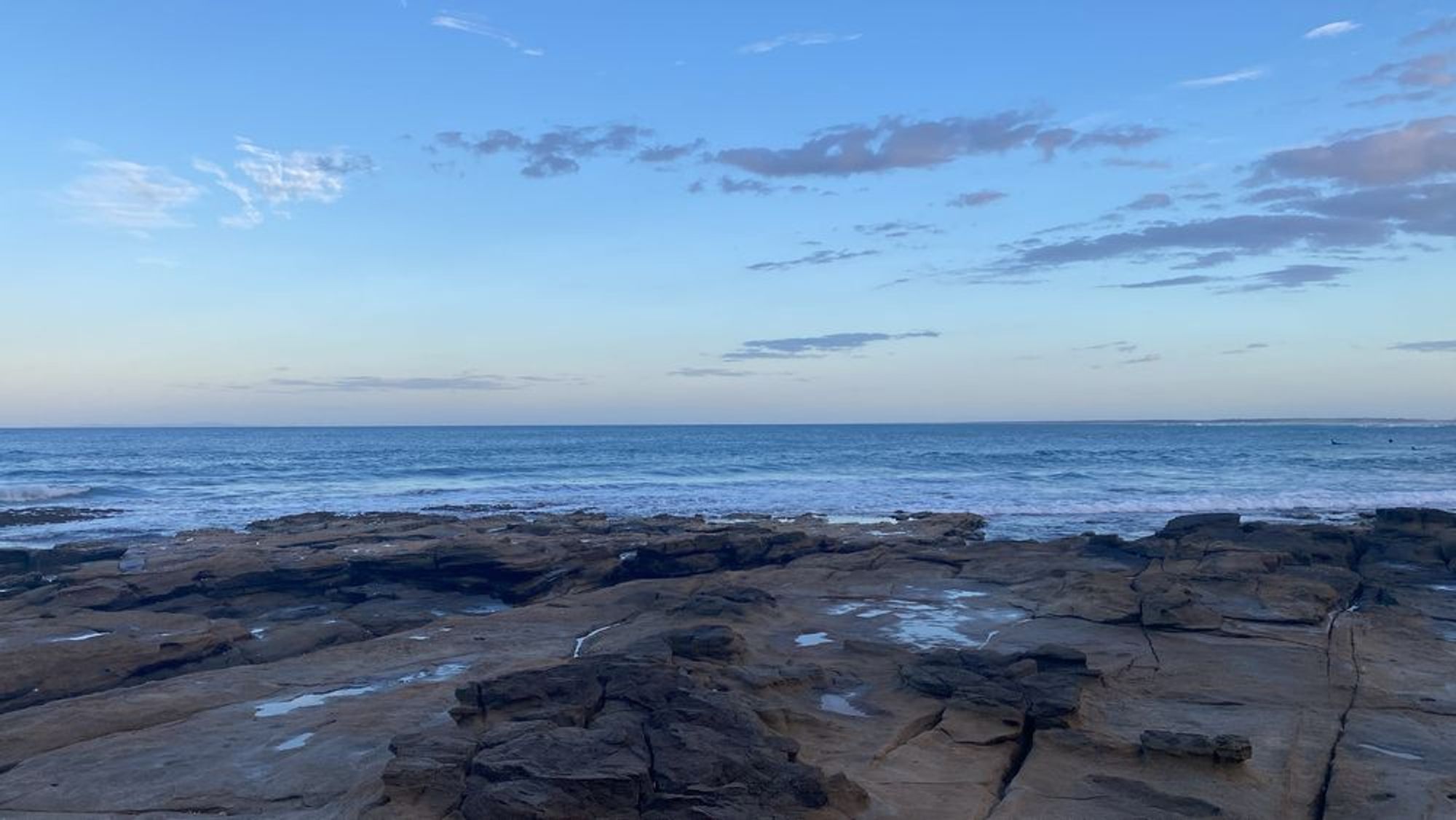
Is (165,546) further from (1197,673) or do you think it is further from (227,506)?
(1197,673)

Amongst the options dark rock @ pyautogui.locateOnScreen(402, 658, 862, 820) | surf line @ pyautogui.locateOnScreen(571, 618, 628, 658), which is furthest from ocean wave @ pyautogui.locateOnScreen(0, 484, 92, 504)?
dark rock @ pyautogui.locateOnScreen(402, 658, 862, 820)

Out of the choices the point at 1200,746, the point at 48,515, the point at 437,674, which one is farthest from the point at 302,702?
the point at 48,515

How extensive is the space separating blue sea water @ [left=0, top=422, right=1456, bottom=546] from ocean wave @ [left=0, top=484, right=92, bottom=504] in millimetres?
125

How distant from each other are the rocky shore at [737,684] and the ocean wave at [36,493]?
1289 inches

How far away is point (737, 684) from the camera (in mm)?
11273

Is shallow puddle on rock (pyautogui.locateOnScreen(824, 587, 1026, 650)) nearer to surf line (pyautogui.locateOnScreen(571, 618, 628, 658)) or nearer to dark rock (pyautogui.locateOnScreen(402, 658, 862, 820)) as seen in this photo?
surf line (pyautogui.locateOnScreen(571, 618, 628, 658))

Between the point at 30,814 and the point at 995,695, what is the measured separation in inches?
338

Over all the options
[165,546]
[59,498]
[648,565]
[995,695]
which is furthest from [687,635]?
[59,498]

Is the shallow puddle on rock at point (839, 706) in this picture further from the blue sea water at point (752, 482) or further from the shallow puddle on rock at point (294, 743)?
the blue sea water at point (752, 482)

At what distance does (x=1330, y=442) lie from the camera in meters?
110

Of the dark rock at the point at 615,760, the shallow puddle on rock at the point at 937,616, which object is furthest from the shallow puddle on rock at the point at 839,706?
the shallow puddle on rock at the point at 937,616

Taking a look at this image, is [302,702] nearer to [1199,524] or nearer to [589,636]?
[589,636]

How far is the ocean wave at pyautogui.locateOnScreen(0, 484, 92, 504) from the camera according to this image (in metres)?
50.1

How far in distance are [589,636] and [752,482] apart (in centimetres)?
4334
